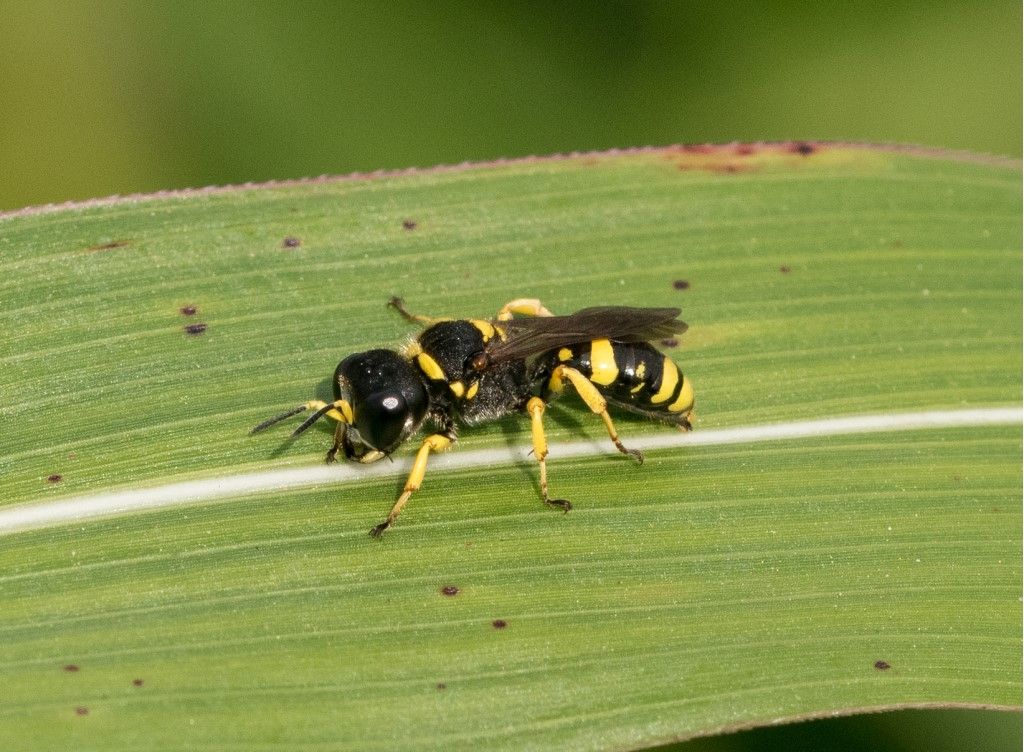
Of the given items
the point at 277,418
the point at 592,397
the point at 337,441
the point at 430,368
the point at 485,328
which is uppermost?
the point at 485,328

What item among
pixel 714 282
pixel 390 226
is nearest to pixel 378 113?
pixel 390 226

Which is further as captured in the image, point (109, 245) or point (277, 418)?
point (109, 245)

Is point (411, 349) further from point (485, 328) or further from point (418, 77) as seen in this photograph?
point (418, 77)

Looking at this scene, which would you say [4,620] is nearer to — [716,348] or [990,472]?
[716,348]

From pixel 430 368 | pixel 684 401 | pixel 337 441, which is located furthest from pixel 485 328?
pixel 684 401

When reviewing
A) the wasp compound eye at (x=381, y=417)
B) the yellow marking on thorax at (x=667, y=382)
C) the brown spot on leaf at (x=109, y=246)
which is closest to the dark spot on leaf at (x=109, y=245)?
the brown spot on leaf at (x=109, y=246)

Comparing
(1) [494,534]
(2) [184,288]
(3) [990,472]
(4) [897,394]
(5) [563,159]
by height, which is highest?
(5) [563,159]

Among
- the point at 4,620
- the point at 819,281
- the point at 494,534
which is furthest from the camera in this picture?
the point at 819,281

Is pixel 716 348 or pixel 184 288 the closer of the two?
pixel 184 288
